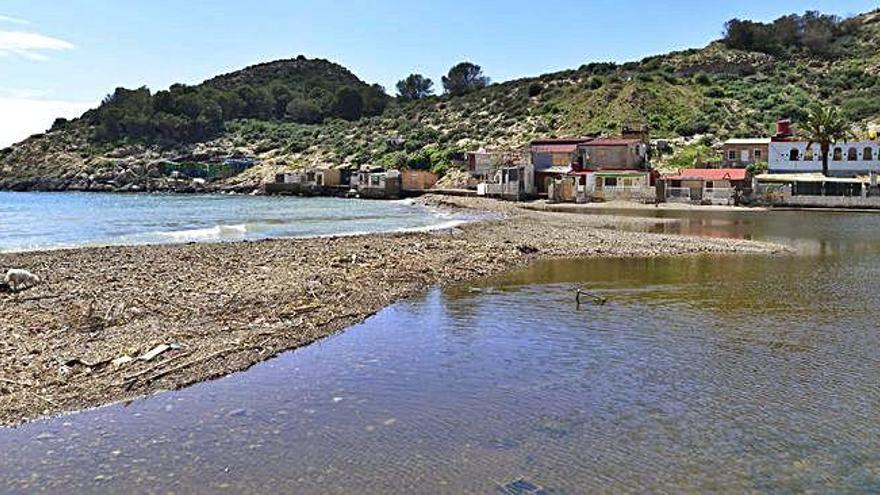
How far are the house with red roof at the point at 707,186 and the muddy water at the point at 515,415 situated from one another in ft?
149

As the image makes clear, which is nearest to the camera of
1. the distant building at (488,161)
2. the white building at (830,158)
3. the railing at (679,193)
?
the railing at (679,193)

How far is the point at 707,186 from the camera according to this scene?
61531mm

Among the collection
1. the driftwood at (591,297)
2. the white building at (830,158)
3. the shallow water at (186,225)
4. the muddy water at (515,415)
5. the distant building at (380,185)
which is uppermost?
the white building at (830,158)

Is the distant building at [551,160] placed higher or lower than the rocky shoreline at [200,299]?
higher

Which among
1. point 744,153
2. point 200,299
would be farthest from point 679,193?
point 200,299

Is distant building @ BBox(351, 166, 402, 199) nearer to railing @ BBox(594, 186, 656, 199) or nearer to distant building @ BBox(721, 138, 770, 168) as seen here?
railing @ BBox(594, 186, 656, 199)

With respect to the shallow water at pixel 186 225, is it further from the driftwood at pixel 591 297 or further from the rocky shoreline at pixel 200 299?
the driftwood at pixel 591 297

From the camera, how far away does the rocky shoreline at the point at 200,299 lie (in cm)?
1116

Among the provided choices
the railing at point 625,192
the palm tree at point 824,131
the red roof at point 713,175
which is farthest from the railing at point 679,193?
the palm tree at point 824,131

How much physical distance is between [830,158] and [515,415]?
66693mm

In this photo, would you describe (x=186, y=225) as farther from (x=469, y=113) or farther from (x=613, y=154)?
(x=469, y=113)

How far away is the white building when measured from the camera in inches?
2571

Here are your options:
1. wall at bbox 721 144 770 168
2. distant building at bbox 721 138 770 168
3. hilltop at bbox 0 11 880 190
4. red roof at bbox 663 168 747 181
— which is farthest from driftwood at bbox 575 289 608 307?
hilltop at bbox 0 11 880 190

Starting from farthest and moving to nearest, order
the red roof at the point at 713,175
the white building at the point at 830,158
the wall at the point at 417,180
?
1. the wall at the point at 417,180
2. the white building at the point at 830,158
3. the red roof at the point at 713,175
